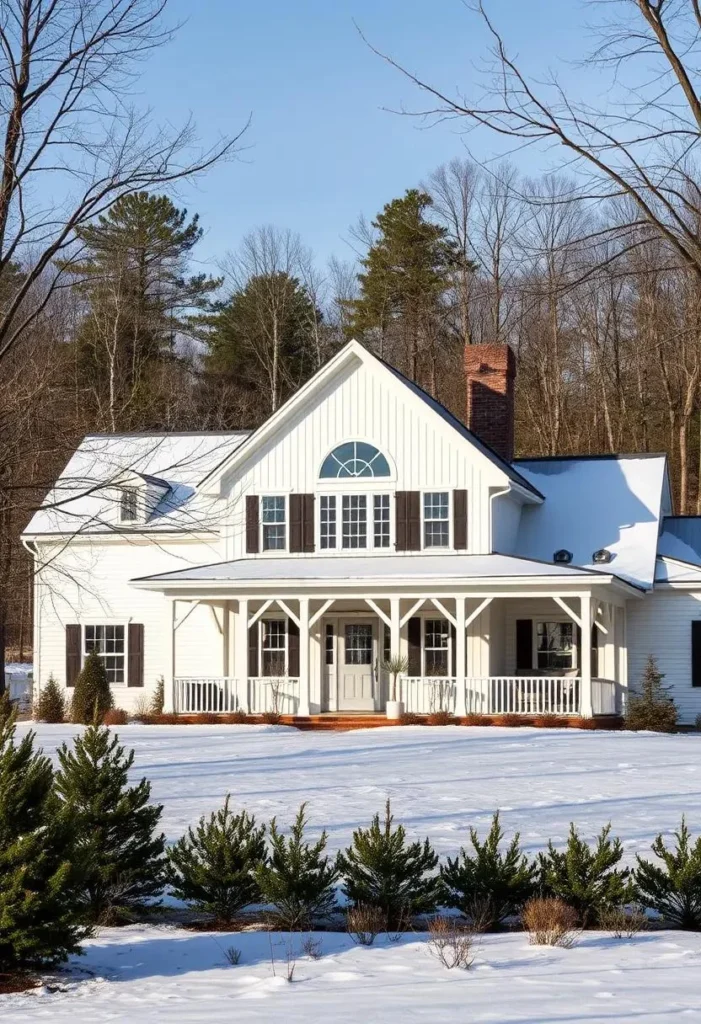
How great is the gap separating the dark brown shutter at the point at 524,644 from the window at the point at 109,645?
878cm

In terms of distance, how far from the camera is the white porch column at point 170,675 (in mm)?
27266

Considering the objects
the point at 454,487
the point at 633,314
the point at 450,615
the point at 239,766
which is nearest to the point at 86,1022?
the point at 239,766

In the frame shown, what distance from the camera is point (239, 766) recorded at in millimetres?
19562

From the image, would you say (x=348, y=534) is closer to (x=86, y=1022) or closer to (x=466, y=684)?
(x=466, y=684)

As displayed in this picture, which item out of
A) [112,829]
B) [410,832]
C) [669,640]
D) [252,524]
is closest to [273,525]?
[252,524]

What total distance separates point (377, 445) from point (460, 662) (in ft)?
17.0

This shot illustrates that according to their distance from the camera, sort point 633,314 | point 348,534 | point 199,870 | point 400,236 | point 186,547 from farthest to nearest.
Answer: point 400,236 → point 633,314 → point 186,547 → point 348,534 → point 199,870

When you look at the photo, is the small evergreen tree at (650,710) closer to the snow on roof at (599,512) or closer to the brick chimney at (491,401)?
the snow on roof at (599,512)

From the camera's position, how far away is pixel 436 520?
28125 mm

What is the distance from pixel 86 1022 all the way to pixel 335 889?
11.7 feet

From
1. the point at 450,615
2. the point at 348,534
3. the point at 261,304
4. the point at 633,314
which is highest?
the point at 261,304

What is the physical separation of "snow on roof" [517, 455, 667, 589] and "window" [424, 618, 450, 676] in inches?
110

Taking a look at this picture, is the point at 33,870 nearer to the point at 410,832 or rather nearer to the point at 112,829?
the point at 112,829

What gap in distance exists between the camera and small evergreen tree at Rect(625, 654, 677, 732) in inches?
1025
